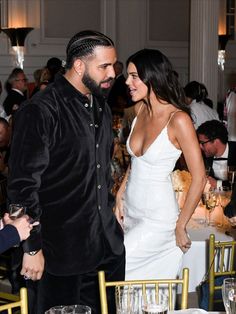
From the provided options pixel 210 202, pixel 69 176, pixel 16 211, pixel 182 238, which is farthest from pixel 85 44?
pixel 210 202

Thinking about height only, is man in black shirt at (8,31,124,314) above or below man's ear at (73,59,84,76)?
below

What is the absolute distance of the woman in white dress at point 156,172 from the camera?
11.0ft

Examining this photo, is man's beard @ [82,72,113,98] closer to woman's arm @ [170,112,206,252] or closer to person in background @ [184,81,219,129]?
woman's arm @ [170,112,206,252]

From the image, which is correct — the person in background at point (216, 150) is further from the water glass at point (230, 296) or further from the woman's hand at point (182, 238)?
the water glass at point (230, 296)

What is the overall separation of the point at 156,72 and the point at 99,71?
52 centimetres

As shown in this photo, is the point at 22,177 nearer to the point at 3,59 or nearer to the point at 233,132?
the point at 233,132

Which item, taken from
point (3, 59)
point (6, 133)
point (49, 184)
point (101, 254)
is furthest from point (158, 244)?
point (3, 59)

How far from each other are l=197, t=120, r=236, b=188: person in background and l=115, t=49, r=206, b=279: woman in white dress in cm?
171

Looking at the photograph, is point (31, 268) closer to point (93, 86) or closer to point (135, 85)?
point (93, 86)

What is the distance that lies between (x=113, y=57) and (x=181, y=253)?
111 centimetres

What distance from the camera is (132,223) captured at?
3572 mm

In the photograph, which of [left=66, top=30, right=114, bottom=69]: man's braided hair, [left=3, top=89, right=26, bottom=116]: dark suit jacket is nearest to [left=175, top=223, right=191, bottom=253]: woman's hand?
[left=66, top=30, right=114, bottom=69]: man's braided hair

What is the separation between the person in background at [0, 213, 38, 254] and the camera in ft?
8.09

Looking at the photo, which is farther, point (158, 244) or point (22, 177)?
point (158, 244)
